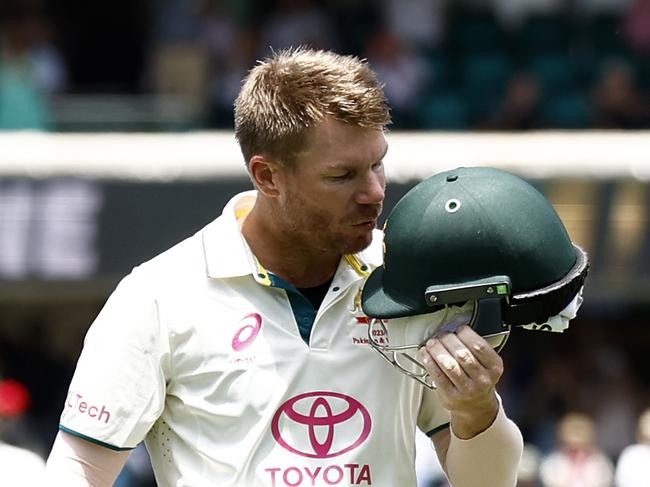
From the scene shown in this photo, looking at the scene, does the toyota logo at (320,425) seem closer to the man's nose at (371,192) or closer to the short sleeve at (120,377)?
the short sleeve at (120,377)

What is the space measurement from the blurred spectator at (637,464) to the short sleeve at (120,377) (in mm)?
6508

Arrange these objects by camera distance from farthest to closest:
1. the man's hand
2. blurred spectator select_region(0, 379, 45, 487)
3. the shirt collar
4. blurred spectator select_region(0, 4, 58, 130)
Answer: blurred spectator select_region(0, 4, 58, 130), blurred spectator select_region(0, 379, 45, 487), the shirt collar, the man's hand

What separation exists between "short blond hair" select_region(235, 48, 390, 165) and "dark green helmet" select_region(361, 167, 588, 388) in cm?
22

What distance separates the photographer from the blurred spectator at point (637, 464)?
30.5 feet

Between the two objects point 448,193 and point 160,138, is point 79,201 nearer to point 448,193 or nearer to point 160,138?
point 160,138

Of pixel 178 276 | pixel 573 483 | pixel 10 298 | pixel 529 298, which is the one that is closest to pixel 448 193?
pixel 529 298

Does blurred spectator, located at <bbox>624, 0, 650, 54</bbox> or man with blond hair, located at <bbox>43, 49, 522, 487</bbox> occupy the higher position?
man with blond hair, located at <bbox>43, 49, 522, 487</bbox>

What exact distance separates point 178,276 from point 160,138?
23.7ft

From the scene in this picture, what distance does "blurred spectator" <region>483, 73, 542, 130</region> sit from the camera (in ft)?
37.3

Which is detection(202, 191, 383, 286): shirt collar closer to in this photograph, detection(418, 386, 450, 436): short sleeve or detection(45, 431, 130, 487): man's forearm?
detection(418, 386, 450, 436): short sleeve

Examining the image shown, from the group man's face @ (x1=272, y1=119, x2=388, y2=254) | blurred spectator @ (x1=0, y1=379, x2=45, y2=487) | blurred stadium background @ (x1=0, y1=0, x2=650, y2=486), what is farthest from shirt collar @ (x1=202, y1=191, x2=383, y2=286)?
blurred stadium background @ (x1=0, y1=0, x2=650, y2=486)

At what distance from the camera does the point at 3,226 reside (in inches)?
392

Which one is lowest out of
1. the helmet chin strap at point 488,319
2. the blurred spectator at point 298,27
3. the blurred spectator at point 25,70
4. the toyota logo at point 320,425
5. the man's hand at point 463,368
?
the blurred spectator at point 298,27

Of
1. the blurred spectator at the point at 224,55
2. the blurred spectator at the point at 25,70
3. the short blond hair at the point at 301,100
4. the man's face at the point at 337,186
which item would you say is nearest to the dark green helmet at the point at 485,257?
the man's face at the point at 337,186
